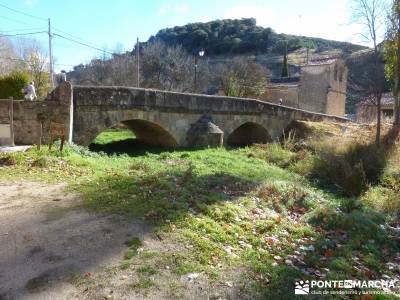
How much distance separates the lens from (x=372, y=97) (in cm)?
1716

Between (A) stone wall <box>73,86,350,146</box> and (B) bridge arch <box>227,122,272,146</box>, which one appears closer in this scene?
(A) stone wall <box>73,86,350,146</box>

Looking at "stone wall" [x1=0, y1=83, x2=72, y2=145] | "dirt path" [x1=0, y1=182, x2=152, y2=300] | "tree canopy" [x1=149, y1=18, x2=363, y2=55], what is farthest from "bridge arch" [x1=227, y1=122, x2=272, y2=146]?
"tree canopy" [x1=149, y1=18, x2=363, y2=55]

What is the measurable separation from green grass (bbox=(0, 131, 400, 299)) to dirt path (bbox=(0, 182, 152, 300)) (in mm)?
272

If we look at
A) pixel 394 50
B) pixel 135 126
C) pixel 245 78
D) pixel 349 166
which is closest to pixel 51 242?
pixel 349 166

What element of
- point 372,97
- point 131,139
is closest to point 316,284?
point 131,139

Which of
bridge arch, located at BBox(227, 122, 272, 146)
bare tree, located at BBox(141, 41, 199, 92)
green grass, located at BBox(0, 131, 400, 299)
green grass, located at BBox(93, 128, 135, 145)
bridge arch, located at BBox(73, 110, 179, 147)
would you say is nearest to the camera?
green grass, located at BBox(0, 131, 400, 299)

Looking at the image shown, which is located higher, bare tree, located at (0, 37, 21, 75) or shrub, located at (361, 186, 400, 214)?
bare tree, located at (0, 37, 21, 75)

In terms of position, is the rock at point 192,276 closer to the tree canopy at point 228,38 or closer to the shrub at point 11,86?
the shrub at point 11,86

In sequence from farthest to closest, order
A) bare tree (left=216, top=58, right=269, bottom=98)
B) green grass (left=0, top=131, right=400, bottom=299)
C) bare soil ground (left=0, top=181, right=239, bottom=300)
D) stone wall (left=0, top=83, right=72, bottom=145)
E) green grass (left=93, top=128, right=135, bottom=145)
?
bare tree (left=216, top=58, right=269, bottom=98)
green grass (left=93, top=128, right=135, bottom=145)
stone wall (left=0, top=83, right=72, bottom=145)
green grass (left=0, top=131, right=400, bottom=299)
bare soil ground (left=0, top=181, right=239, bottom=300)

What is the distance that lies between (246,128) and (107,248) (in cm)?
1613

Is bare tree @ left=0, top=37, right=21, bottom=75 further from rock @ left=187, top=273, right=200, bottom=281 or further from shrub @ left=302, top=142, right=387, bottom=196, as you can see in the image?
rock @ left=187, top=273, right=200, bottom=281

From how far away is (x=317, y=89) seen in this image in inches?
1325

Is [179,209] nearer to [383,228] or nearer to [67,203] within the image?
[67,203]

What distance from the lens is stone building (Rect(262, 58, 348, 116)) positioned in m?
33.4
